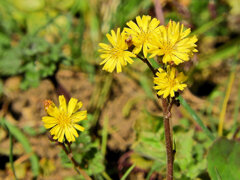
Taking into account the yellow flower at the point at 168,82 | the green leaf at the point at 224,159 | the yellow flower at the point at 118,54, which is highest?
the yellow flower at the point at 118,54

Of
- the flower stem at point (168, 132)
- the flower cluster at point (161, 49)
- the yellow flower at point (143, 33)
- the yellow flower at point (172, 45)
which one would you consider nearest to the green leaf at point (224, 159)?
the flower stem at point (168, 132)

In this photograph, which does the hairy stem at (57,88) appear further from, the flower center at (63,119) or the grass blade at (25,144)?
the flower center at (63,119)

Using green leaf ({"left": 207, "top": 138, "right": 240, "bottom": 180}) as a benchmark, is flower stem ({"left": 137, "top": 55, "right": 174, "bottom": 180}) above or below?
above

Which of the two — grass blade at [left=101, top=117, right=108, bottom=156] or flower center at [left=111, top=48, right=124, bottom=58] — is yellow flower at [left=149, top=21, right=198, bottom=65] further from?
grass blade at [left=101, top=117, right=108, bottom=156]

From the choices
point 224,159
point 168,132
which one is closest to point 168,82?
point 168,132

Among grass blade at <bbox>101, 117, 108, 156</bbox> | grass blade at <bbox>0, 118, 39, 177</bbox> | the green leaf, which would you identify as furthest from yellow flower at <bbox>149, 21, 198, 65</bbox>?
grass blade at <bbox>0, 118, 39, 177</bbox>
